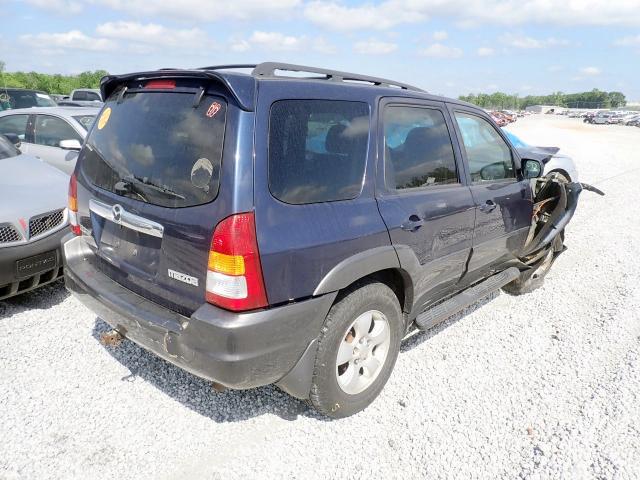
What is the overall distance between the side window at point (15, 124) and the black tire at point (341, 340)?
21.6 ft

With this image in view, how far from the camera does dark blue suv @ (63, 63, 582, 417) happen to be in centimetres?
214

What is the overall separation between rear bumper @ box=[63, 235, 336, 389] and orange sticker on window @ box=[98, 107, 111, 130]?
1074 millimetres

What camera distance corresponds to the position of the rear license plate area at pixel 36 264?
365 centimetres

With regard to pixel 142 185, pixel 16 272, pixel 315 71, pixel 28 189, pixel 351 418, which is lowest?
pixel 351 418

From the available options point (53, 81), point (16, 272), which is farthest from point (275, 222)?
point (53, 81)

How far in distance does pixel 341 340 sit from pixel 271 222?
0.82 meters

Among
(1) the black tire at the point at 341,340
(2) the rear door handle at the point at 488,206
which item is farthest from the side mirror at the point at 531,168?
(1) the black tire at the point at 341,340

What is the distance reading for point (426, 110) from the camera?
3191mm

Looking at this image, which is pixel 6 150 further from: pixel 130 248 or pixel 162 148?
pixel 162 148

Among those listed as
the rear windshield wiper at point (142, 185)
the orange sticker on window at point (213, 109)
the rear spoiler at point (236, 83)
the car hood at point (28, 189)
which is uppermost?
the rear spoiler at point (236, 83)

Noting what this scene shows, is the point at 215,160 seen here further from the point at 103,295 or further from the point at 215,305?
the point at 103,295

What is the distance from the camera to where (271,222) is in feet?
7.04

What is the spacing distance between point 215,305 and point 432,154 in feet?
6.00

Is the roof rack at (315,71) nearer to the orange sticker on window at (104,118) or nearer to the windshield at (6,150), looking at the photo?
the orange sticker on window at (104,118)
